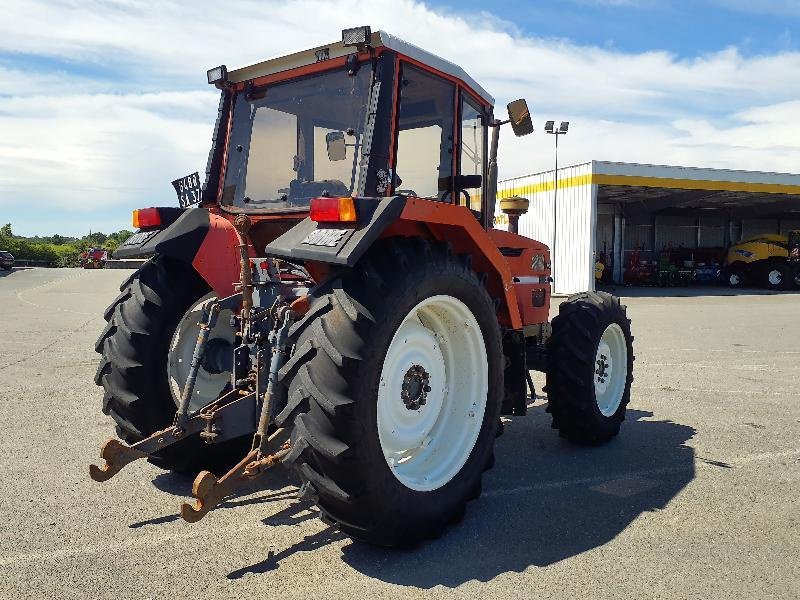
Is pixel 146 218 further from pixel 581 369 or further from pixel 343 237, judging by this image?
pixel 581 369

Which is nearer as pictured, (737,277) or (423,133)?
(423,133)

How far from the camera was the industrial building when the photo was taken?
25.3 meters

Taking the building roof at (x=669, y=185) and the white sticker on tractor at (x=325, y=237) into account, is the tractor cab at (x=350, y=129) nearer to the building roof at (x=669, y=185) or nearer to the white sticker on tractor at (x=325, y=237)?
the white sticker on tractor at (x=325, y=237)

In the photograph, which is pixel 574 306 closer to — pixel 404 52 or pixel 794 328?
pixel 404 52

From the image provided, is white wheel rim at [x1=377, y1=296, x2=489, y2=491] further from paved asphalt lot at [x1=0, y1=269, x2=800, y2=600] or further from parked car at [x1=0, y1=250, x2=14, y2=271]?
parked car at [x1=0, y1=250, x2=14, y2=271]

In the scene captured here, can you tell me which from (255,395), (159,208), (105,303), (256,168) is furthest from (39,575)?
(105,303)

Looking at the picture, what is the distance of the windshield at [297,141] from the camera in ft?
13.1

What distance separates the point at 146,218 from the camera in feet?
14.0

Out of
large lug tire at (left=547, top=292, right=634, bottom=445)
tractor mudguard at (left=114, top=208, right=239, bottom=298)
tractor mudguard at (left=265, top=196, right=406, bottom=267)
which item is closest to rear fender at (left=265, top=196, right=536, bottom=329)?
tractor mudguard at (left=265, top=196, right=406, bottom=267)

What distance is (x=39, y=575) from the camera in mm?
3100

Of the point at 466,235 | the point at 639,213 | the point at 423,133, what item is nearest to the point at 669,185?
the point at 639,213

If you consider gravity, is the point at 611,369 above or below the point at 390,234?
below

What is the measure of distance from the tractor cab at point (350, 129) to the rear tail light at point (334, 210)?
614 mm

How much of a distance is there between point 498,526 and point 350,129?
237 centimetres
